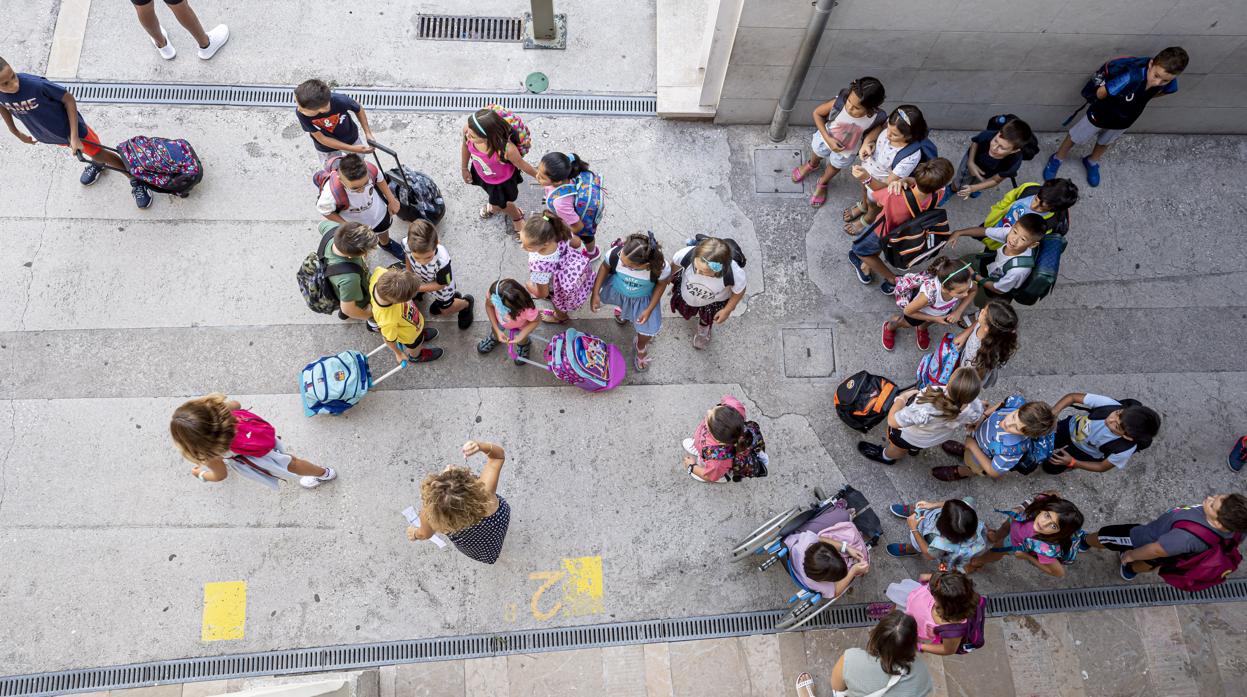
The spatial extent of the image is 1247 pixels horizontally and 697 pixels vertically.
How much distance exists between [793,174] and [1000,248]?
189 cm

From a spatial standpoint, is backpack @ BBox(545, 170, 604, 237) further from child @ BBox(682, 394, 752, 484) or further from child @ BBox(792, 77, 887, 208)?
child @ BBox(792, 77, 887, 208)

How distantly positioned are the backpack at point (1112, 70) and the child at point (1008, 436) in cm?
299

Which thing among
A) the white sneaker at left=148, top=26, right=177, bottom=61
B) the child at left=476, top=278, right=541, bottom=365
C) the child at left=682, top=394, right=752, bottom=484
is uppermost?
the white sneaker at left=148, top=26, right=177, bottom=61

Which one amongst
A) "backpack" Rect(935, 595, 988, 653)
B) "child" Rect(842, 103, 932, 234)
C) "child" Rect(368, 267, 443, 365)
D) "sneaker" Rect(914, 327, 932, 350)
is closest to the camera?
"backpack" Rect(935, 595, 988, 653)

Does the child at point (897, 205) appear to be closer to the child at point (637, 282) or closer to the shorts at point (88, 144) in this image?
the child at point (637, 282)

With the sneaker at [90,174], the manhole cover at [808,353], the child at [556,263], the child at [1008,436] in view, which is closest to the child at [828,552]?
the child at [1008,436]

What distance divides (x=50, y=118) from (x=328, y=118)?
2.13 meters

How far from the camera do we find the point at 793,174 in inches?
265

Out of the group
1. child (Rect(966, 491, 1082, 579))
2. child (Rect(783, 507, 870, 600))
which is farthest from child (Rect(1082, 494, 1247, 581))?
child (Rect(783, 507, 870, 600))

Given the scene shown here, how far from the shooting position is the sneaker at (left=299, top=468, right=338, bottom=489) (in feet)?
17.6

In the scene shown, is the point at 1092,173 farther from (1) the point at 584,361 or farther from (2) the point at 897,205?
(1) the point at 584,361

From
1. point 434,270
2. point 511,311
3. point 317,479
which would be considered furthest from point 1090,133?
point 317,479

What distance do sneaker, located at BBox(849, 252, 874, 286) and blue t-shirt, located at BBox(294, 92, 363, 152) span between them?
4.15 m

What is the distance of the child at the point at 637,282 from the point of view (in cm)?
485
